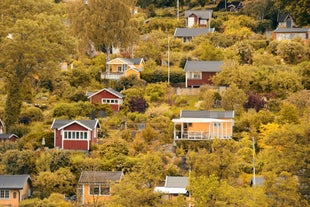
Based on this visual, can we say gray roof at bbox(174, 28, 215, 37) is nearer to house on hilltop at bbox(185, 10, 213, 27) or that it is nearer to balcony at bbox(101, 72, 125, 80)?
house on hilltop at bbox(185, 10, 213, 27)

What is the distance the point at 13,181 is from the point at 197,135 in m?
11.7

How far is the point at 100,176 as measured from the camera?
1753 inches

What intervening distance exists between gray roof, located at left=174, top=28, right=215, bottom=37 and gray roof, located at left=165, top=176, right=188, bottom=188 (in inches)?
1285

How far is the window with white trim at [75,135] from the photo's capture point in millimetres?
49625

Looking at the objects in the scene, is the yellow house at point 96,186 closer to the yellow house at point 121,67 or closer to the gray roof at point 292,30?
the yellow house at point 121,67

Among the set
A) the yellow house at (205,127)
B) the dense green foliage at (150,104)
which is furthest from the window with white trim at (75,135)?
the yellow house at (205,127)

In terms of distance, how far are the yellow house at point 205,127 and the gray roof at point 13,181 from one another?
32.7 feet

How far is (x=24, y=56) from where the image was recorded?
2108 inches

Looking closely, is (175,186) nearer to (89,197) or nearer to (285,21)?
(89,197)

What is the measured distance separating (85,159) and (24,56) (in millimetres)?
9811

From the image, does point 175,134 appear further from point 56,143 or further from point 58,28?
point 58,28

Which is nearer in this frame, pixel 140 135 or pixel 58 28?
pixel 140 135

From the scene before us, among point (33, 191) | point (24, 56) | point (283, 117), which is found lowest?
point (33, 191)

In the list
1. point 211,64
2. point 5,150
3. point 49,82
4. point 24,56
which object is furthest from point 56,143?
point 211,64
